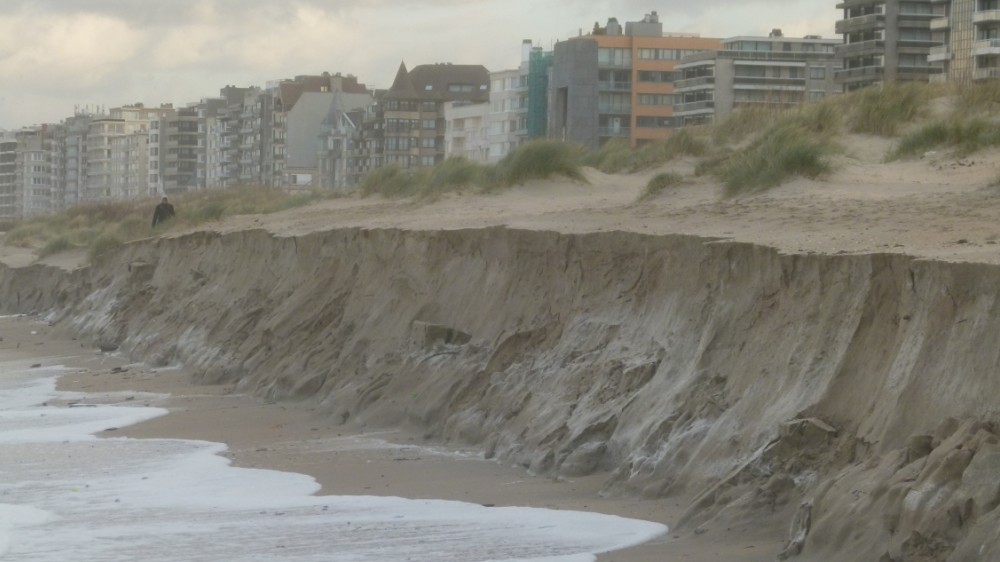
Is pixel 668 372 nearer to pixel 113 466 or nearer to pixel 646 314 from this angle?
pixel 646 314

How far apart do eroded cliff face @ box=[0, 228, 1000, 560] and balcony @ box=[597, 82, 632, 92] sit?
100005 mm

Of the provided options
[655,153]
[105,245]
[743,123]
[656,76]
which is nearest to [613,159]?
[655,153]

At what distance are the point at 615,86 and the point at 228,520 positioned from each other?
110440 millimetres

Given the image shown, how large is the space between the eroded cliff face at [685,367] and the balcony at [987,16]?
79.1 meters

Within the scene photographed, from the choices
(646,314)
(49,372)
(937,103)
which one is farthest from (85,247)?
(646,314)

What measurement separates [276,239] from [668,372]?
1168 cm

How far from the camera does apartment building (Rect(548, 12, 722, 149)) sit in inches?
4572

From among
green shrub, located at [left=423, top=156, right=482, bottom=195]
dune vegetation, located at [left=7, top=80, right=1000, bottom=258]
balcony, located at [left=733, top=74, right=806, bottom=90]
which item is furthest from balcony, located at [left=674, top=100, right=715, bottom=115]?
green shrub, located at [left=423, top=156, right=482, bottom=195]

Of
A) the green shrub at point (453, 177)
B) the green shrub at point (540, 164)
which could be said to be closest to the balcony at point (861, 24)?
the green shrub at point (453, 177)

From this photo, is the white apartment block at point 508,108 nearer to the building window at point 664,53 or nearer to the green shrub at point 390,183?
the building window at point 664,53

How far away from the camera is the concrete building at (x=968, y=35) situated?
295ft

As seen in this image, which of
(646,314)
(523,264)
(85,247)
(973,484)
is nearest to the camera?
(973,484)

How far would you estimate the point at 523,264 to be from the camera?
13609 millimetres

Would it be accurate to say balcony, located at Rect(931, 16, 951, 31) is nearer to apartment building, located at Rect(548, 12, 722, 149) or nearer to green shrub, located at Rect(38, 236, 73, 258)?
apartment building, located at Rect(548, 12, 722, 149)
